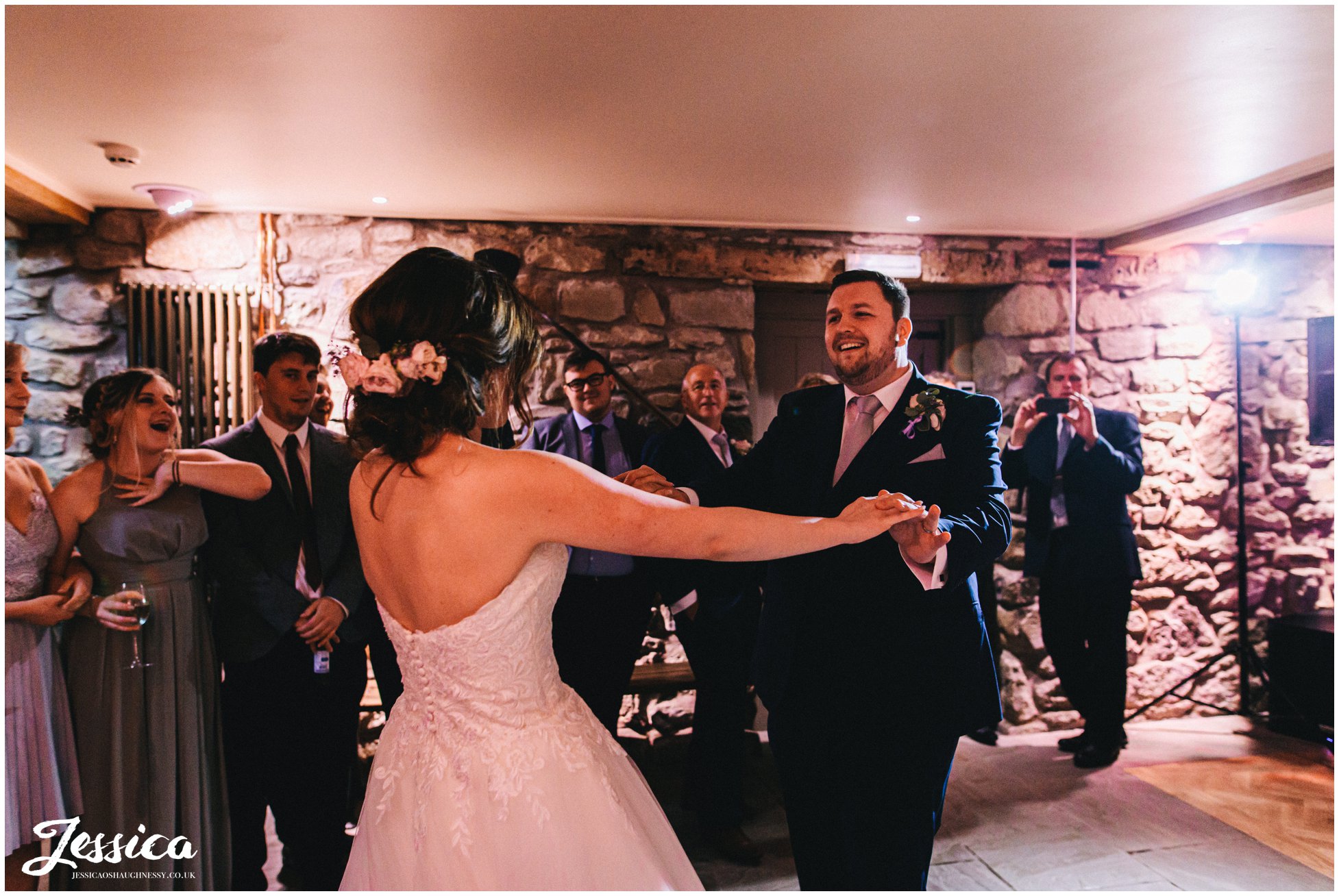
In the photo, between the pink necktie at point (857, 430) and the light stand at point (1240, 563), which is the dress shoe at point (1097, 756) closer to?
the light stand at point (1240, 563)

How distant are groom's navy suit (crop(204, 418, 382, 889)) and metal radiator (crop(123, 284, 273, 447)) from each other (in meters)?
1.21

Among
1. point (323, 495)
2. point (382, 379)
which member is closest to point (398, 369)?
point (382, 379)

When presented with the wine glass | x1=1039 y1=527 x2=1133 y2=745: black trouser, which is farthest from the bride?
x1=1039 y1=527 x2=1133 y2=745: black trouser

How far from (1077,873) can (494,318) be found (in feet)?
9.66

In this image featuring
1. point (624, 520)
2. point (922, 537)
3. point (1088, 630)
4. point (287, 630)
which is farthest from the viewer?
point (1088, 630)

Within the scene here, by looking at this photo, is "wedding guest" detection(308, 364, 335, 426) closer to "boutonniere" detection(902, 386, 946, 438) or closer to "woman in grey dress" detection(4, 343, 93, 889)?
"woman in grey dress" detection(4, 343, 93, 889)

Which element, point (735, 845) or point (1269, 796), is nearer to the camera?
point (735, 845)

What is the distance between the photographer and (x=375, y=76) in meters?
2.43

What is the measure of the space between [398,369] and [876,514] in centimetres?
96

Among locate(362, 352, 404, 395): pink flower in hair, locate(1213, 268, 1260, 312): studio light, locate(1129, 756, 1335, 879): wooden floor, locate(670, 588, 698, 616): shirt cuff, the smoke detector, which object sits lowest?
locate(1129, 756, 1335, 879): wooden floor

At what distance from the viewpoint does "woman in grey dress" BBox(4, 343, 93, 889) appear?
7.39 feet

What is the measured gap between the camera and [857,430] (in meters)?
2.17

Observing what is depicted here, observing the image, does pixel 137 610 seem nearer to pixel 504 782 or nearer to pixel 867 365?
pixel 504 782

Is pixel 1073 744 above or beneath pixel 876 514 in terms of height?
beneath
